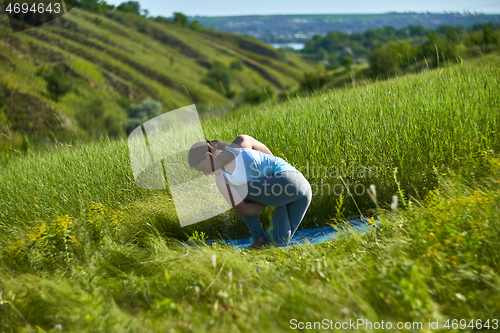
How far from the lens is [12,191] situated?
491 cm

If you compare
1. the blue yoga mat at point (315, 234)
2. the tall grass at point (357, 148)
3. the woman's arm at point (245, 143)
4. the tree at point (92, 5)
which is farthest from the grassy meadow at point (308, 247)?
the tree at point (92, 5)

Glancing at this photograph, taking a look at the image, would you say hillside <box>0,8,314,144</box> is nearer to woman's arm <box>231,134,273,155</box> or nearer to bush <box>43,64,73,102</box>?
bush <box>43,64,73,102</box>

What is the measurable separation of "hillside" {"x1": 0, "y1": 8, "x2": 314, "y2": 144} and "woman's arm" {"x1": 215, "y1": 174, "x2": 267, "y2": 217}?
399 centimetres

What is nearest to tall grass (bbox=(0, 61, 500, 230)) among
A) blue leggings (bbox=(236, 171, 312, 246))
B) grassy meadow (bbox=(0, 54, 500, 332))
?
grassy meadow (bbox=(0, 54, 500, 332))

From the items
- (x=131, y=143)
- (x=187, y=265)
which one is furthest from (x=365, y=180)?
(x=131, y=143)

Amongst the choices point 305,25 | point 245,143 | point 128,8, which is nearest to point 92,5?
point 128,8

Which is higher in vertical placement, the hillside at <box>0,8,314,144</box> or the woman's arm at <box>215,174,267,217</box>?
the hillside at <box>0,8,314,144</box>

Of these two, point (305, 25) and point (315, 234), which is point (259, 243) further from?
point (305, 25)

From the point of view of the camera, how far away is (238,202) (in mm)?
3025

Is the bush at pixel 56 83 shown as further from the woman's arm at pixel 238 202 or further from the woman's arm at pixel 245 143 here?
the woman's arm at pixel 238 202

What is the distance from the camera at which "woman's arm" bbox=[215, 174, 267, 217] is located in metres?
2.94

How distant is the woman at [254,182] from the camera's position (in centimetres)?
293

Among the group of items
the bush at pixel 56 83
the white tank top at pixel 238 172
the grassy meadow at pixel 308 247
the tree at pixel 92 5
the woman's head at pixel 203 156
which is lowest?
the grassy meadow at pixel 308 247

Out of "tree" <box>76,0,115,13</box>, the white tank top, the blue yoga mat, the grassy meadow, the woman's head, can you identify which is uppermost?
"tree" <box>76,0,115,13</box>
